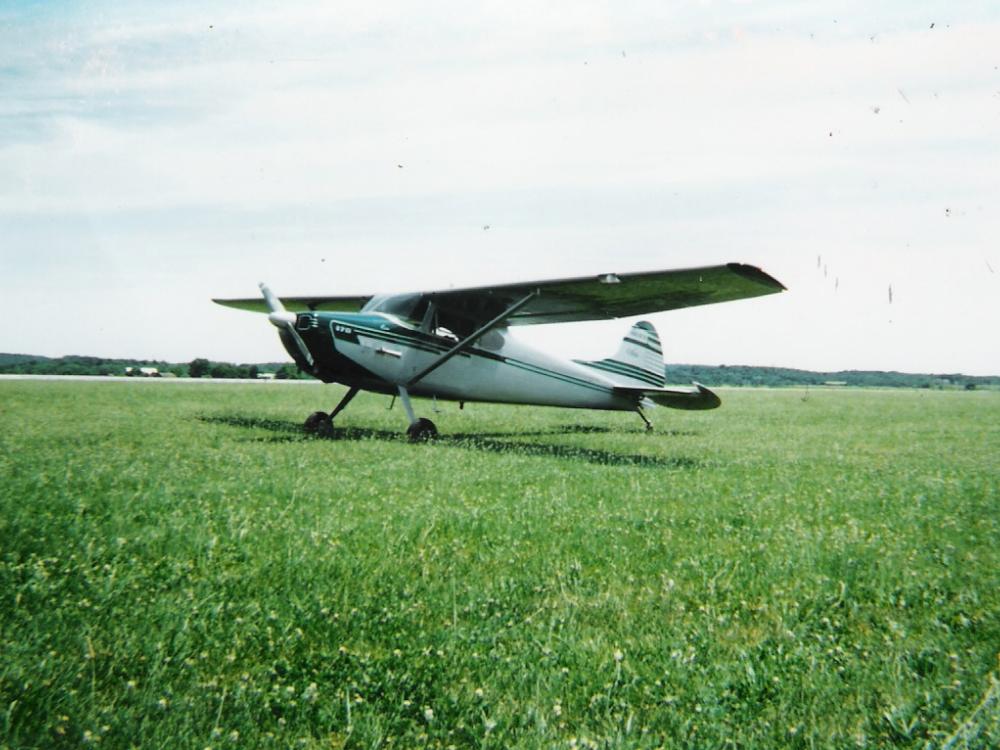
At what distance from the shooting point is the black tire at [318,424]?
1352 centimetres

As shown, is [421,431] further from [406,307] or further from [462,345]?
[406,307]

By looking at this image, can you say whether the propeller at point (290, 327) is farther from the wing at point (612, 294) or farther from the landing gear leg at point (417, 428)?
the wing at point (612, 294)

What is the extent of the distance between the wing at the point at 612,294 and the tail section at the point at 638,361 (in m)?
3.04

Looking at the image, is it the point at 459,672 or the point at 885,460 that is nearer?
the point at 459,672

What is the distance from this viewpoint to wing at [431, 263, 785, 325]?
10422 mm

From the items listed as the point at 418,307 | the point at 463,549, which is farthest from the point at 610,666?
the point at 418,307

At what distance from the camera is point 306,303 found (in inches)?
696

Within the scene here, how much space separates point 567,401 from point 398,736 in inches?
533

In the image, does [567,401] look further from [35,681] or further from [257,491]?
[35,681]

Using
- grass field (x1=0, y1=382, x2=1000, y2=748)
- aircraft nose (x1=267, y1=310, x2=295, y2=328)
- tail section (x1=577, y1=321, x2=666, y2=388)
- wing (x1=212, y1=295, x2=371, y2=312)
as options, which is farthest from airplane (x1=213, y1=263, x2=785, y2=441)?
grass field (x1=0, y1=382, x2=1000, y2=748)

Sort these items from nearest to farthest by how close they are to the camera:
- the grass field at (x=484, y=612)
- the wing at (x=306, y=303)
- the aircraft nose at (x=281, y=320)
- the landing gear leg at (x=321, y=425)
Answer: the grass field at (x=484, y=612) < the aircraft nose at (x=281, y=320) < the landing gear leg at (x=321, y=425) < the wing at (x=306, y=303)

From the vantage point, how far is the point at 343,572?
4281 millimetres

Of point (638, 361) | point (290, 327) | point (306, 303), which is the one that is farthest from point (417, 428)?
point (638, 361)

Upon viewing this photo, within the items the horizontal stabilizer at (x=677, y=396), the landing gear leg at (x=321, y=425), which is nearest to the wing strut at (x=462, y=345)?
the landing gear leg at (x=321, y=425)
